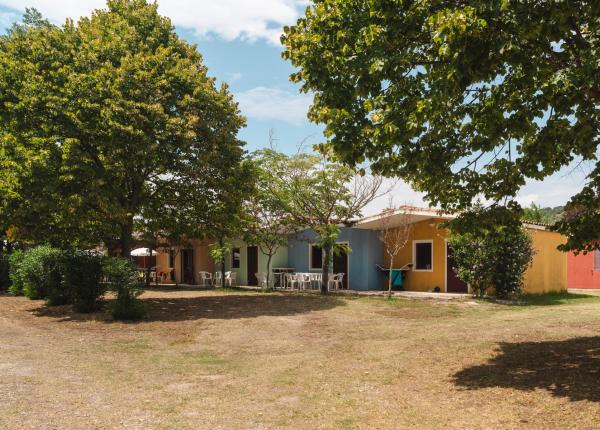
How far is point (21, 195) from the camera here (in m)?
13.6

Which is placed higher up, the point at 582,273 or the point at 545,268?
the point at 545,268

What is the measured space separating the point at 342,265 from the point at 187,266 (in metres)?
11.8

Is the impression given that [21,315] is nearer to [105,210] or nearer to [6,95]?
[105,210]

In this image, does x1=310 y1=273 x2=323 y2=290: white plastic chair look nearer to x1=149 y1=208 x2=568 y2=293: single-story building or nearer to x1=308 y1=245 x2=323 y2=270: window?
x1=149 y1=208 x2=568 y2=293: single-story building

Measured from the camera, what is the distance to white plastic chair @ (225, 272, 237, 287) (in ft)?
87.2

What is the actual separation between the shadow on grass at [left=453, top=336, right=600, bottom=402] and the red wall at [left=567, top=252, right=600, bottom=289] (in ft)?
66.3

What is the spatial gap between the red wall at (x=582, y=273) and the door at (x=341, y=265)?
11.9m

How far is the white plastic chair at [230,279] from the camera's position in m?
26.6

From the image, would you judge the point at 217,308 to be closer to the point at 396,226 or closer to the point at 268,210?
the point at 268,210

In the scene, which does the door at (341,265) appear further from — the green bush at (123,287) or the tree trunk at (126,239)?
the green bush at (123,287)

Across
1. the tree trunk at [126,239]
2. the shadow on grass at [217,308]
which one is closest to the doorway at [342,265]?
the shadow on grass at [217,308]

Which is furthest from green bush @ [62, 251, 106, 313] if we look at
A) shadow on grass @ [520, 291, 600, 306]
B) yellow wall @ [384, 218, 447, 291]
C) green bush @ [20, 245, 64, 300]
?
shadow on grass @ [520, 291, 600, 306]

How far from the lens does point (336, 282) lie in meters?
21.6

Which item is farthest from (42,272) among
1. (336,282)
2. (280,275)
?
(336,282)
